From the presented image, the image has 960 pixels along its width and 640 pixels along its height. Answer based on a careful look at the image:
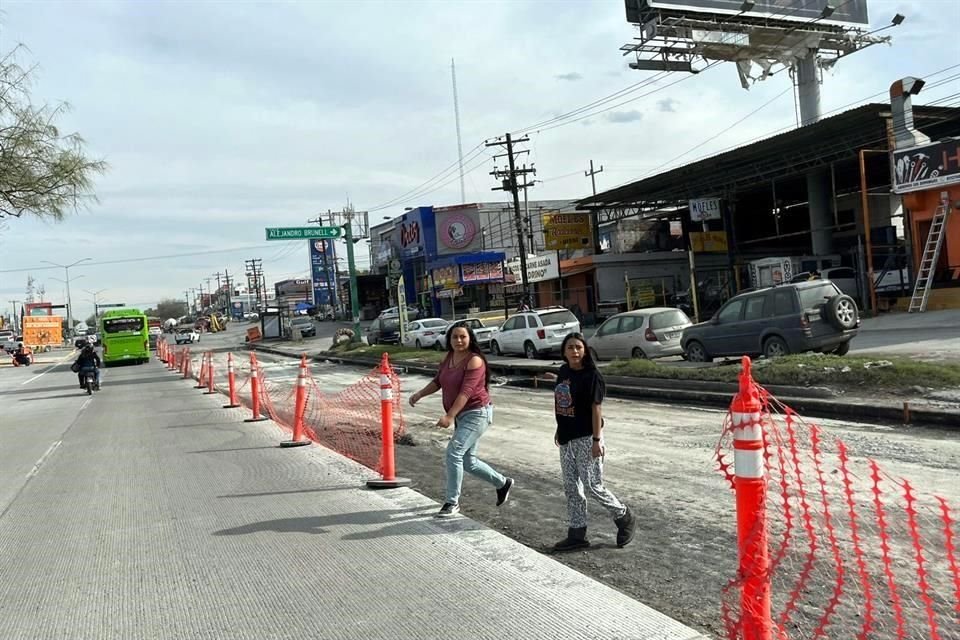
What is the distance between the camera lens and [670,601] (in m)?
4.21

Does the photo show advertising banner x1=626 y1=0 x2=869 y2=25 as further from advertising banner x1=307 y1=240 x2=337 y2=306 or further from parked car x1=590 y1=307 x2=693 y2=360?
advertising banner x1=307 y1=240 x2=337 y2=306

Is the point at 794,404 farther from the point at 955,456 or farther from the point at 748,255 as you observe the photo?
the point at 748,255

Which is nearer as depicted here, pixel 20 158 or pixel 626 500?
pixel 626 500

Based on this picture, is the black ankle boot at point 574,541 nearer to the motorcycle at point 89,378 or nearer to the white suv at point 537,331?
the white suv at point 537,331

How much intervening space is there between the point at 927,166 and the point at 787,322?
14.2m

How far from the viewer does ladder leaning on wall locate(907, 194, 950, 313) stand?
2466 cm

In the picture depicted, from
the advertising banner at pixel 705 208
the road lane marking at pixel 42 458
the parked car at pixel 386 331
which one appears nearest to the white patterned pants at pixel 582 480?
the road lane marking at pixel 42 458

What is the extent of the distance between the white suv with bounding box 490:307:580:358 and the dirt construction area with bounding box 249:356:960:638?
34.8 ft

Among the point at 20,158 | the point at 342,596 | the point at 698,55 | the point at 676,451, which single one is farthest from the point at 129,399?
the point at 698,55

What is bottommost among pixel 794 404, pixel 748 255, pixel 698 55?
pixel 794 404

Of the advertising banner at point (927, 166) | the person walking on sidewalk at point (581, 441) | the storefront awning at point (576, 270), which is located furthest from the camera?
the storefront awning at point (576, 270)

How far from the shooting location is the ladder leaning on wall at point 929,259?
24656 millimetres

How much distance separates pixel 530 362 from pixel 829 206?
24366mm

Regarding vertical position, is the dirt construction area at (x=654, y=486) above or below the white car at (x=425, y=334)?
below
